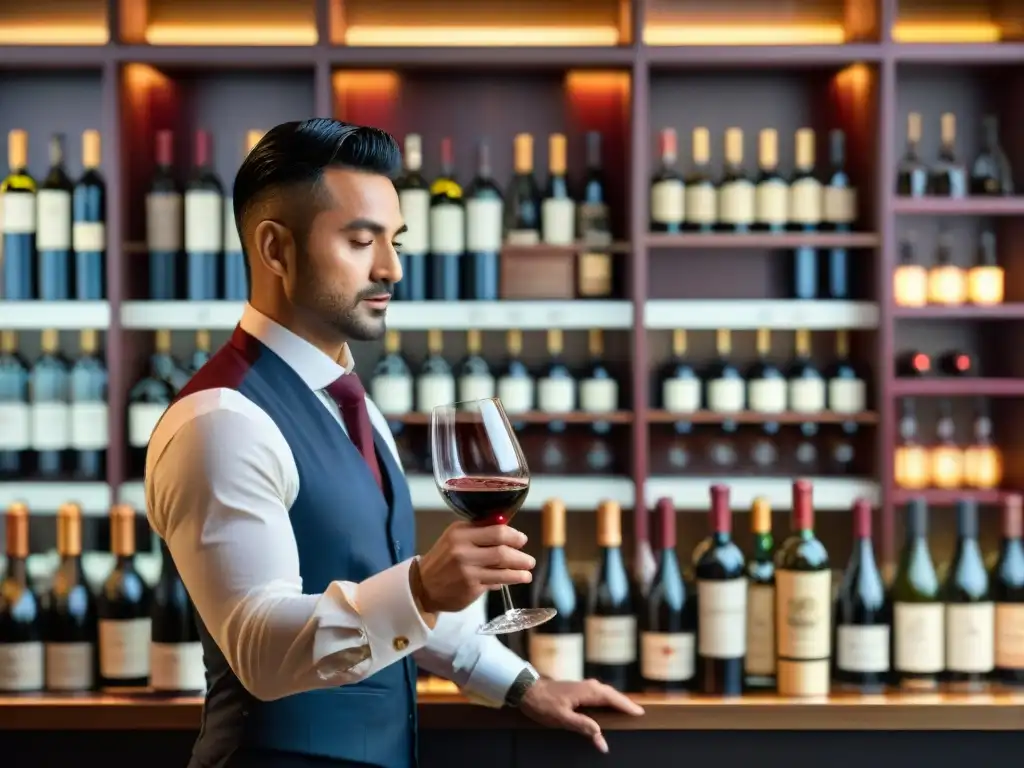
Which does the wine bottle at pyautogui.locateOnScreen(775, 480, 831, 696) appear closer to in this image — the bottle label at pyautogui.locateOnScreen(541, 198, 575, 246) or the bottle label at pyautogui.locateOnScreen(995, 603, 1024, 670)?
the bottle label at pyautogui.locateOnScreen(995, 603, 1024, 670)

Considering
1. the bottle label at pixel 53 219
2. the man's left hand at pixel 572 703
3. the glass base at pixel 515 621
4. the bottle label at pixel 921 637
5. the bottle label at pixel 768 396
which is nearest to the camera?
the glass base at pixel 515 621

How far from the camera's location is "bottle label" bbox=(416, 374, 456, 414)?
3131mm

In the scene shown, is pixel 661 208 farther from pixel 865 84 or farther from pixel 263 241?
pixel 263 241

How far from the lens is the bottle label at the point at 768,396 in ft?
10.3

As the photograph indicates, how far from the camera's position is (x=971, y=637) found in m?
1.58

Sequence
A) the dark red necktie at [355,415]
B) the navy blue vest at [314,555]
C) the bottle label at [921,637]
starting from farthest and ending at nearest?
the bottle label at [921,637] < the dark red necktie at [355,415] < the navy blue vest at [314,555]

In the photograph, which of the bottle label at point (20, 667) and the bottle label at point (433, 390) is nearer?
the bottle label at point (20, 667)

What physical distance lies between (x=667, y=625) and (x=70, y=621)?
830 mm

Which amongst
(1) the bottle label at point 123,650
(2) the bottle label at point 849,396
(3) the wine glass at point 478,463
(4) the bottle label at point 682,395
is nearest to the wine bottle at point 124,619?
(1) the bottle label at point 123,650

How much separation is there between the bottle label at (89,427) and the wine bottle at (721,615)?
6.35 ft

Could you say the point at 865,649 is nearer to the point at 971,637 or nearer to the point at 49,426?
the point at 971,637

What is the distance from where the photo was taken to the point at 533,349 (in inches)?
135

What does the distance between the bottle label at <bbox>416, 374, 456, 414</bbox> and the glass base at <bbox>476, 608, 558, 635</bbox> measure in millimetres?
1951

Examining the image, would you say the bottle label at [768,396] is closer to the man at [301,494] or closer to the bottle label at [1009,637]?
the bottle label at [1009,637]
